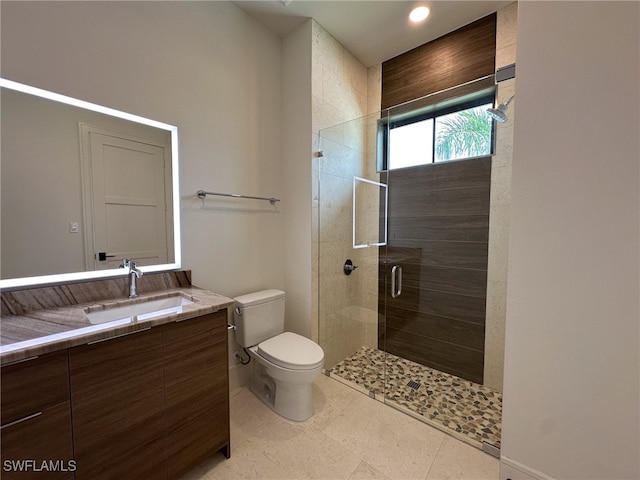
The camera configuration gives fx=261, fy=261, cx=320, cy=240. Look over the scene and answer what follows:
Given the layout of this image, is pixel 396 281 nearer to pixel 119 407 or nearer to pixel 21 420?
pixel 119 407

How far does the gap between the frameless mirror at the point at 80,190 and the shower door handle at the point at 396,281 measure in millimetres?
1838

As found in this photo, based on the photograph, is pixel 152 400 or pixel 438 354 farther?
pixel 438 354

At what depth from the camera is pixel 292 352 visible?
177 centimetres

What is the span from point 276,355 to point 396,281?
1.33 m

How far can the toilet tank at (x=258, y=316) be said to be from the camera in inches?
73.7

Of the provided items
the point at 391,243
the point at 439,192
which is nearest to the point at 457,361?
the point at 391,243

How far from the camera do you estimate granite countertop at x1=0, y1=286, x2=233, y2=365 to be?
85 cm

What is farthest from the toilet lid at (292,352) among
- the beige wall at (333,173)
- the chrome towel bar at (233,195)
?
the chrome towel bar at (233,195)

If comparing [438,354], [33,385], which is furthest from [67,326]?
[438,354]

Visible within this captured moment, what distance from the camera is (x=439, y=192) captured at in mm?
2258

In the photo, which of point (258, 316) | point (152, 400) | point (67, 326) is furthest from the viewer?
point (258, 316)

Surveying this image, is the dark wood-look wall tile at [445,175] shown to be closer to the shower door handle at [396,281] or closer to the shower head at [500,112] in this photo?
the shower head at [500,112]

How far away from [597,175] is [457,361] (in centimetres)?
189

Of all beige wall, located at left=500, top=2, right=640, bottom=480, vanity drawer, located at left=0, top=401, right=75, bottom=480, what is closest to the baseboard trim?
beige wall, located at left=500, top=2, right=640, bottom=480
